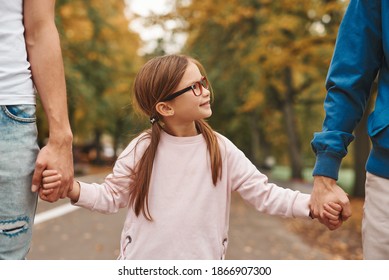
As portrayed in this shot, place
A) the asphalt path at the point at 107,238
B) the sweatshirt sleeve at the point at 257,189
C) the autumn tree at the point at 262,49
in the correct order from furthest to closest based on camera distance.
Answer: the autumn tree at the point at 262,49 → the asphalt path at the point at 107,238 → the sweatshirt sleeve at the point at 257,189

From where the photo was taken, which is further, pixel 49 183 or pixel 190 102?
pixel 190 102

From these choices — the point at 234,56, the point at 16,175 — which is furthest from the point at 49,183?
the point at 234,56

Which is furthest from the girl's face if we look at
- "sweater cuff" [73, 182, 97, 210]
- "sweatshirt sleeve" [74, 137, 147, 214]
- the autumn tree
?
the autumn tree

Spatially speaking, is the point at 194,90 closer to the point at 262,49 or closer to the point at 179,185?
the point at 179,185

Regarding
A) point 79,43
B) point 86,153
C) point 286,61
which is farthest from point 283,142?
point 286,61

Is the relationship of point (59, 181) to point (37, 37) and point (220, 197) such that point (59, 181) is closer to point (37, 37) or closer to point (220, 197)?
point (37, 37)

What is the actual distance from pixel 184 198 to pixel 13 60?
3.10 feet

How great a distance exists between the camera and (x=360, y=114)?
7.80 feet

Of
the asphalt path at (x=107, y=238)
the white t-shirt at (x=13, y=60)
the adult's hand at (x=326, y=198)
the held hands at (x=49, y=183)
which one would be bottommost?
the asphalt path at (x=107, y=238)

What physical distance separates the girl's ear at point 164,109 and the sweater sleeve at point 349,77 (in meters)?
0.70

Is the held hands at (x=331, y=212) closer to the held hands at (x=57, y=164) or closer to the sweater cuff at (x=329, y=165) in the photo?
the sweater cuff at (x=329, y=165)

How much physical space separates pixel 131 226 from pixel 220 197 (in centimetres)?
43

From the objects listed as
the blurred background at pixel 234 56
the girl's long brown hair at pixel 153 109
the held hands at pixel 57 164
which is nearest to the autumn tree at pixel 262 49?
the blurred background at pixel 234 56

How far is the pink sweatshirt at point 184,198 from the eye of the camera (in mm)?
2418
